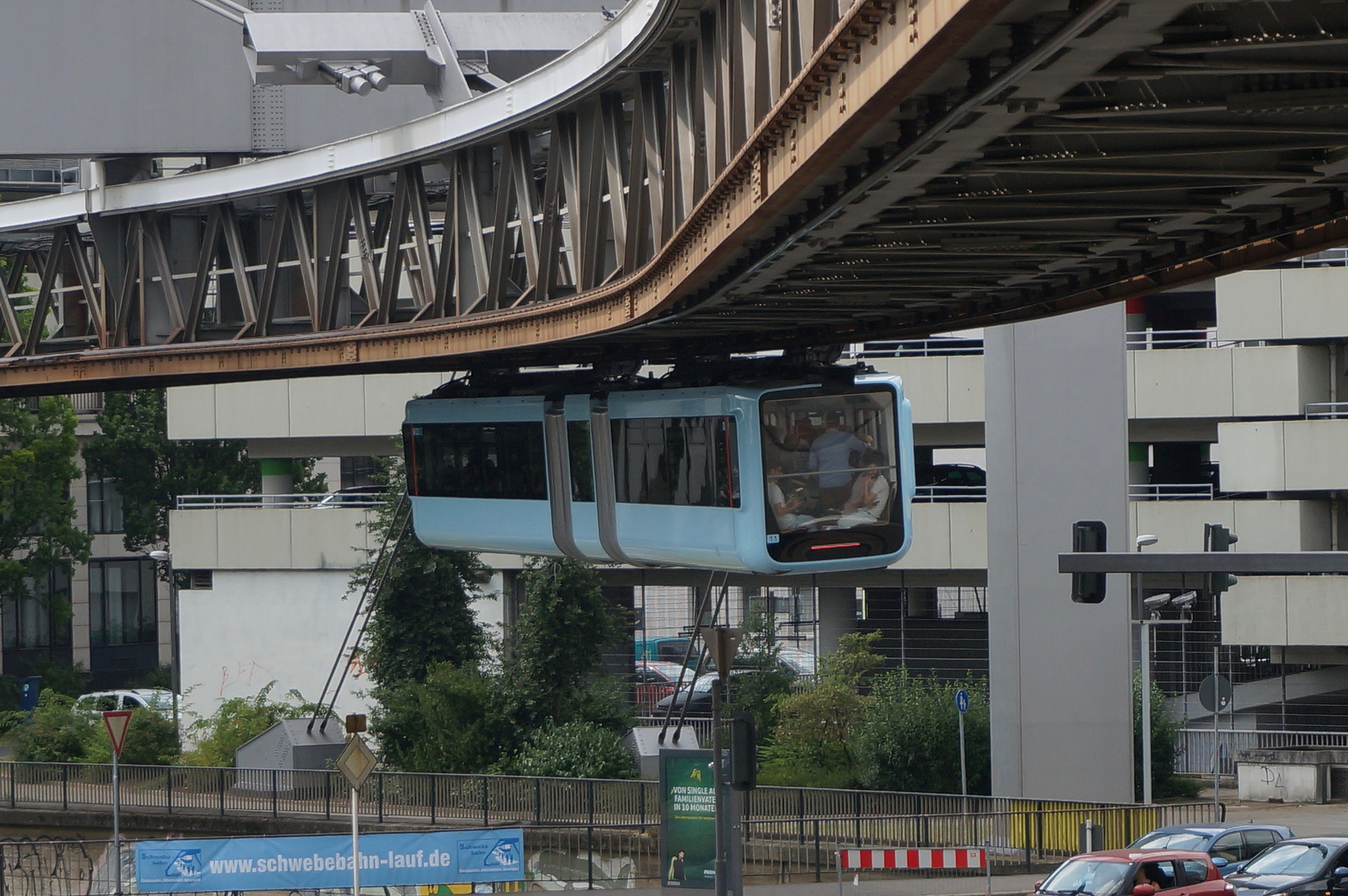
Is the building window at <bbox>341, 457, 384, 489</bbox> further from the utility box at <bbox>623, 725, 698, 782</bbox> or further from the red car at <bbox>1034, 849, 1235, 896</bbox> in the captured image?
the red car at <bbox>1034, 849, 1235, 896</bbox>

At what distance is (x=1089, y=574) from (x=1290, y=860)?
5103 mm

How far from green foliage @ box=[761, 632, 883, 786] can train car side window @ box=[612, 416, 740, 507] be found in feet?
48.6

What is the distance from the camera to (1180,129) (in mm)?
8922

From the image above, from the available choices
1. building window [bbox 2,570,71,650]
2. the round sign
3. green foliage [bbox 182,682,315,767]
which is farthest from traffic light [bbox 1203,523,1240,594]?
building window [bbox 2,570,71,650]

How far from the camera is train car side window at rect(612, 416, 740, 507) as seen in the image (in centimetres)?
1994

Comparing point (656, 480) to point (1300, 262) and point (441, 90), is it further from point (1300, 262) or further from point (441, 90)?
point (1300, 262)

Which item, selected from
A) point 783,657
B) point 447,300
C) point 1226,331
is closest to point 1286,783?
point 1226,331

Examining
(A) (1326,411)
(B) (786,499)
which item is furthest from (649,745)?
(B) (786,499)

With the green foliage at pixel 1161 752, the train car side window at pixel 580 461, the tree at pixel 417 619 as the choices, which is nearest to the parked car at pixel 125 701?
the tree at pixel 417 619

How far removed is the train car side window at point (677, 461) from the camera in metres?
19.9

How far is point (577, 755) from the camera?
3497 cm

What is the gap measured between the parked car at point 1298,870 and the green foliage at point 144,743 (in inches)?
1068

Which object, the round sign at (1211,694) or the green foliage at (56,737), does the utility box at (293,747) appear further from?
the round sign at (1211,694)

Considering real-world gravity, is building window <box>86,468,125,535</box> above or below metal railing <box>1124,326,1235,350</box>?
below
